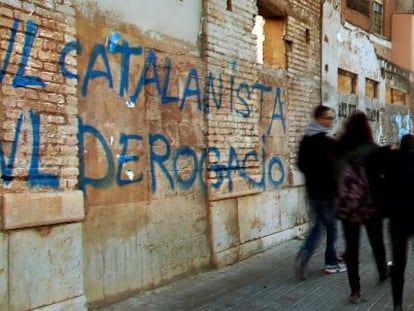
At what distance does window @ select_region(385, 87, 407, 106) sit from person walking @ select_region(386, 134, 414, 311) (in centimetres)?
1202

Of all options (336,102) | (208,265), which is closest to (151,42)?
(208,265)

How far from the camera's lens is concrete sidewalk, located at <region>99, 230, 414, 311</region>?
5484 mm

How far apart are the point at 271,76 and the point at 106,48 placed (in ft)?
12.6

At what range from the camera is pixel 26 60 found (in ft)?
15.1

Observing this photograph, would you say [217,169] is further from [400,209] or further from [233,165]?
[400,209]

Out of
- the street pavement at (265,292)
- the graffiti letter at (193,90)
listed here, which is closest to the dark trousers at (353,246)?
the street pavement at (265,292)

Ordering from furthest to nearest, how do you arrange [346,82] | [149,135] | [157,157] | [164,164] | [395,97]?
[395,97] < [346,82] < [164,164] < [157,157] < [149,135]

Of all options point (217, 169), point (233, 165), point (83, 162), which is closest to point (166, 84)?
point (217, 169)

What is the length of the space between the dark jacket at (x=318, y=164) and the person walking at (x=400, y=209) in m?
0.86

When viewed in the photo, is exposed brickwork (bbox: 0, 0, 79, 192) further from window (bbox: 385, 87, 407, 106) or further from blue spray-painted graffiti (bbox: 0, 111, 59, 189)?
window (bbox: 385, 87, 407, 106)

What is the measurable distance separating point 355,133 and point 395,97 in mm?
12810

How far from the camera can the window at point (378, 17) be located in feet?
67.5

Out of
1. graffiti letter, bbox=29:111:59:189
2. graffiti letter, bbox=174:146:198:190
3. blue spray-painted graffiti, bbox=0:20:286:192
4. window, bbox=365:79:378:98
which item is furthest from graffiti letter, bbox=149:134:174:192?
window, bbox=365:79:378:98

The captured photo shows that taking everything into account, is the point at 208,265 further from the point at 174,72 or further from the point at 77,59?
the point at 77,59
